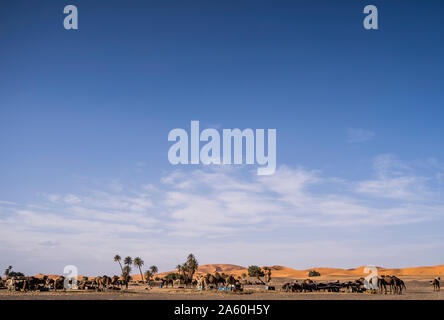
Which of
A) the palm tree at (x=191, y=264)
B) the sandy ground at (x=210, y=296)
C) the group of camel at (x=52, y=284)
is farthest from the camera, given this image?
the palm tree at (x=191, y=264)

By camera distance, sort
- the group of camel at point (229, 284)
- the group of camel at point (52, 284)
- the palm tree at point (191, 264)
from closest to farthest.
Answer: the group of camel at point (229, 284) → the group of camel at point (52, 284) → the palm tree at point (191, 264)

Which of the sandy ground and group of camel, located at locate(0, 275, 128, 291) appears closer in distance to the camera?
the sandy ground

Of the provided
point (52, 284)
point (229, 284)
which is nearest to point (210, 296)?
point (229, 284)

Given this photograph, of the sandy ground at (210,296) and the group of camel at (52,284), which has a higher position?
the sandy ground at (210,296)

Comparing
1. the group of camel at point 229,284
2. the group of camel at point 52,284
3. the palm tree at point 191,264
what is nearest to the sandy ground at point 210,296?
the group of camel at point 229,284

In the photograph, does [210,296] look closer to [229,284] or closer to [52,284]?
[229,284]

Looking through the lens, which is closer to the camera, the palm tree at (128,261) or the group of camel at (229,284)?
the group of camel at (229,284)

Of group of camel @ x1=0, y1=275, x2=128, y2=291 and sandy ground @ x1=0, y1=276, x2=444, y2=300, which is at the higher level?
sandy ground @ x1=0, y1=276, x2=444, y2=300

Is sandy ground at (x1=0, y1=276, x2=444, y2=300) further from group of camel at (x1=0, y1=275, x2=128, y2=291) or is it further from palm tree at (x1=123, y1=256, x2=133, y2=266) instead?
palm tree at (x1=123, y1=256, x2=133, y2=266)

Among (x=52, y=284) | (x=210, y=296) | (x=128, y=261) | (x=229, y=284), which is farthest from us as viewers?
(x=128, y=261)

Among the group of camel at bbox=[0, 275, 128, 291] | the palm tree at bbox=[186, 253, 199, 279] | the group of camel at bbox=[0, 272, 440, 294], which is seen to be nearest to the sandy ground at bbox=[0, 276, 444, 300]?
the group of camel at bbox=[0, 272, 440, 294]

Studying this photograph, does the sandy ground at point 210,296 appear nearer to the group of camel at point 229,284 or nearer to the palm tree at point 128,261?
the group of camel at point 229,284

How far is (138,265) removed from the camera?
4759 inches
